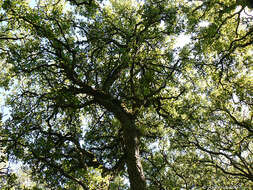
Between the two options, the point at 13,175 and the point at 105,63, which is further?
the point at 105,63

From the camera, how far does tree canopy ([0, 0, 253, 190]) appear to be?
867 centimetres

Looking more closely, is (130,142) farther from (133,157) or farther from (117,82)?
(117,82)

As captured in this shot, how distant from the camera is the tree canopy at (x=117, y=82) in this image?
867 cm

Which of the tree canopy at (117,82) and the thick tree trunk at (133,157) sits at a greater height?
the tree canopy at (117,82)

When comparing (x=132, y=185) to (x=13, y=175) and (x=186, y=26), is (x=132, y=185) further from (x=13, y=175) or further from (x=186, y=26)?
(x=186, y=26)

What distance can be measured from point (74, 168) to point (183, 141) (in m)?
8.39

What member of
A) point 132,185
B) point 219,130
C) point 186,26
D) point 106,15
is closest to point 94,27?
point 106,15

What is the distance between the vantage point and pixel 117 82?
43.1 ft

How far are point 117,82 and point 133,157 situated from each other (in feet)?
20.7

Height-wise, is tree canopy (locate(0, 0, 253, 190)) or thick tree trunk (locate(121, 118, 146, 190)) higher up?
tree canopy (locate(0, 0, 253, 190))

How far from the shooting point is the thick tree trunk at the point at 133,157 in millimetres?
7160

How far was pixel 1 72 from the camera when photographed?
13016mm

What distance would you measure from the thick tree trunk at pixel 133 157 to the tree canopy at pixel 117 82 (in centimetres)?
4

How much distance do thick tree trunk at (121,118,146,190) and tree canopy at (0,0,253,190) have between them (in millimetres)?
43
